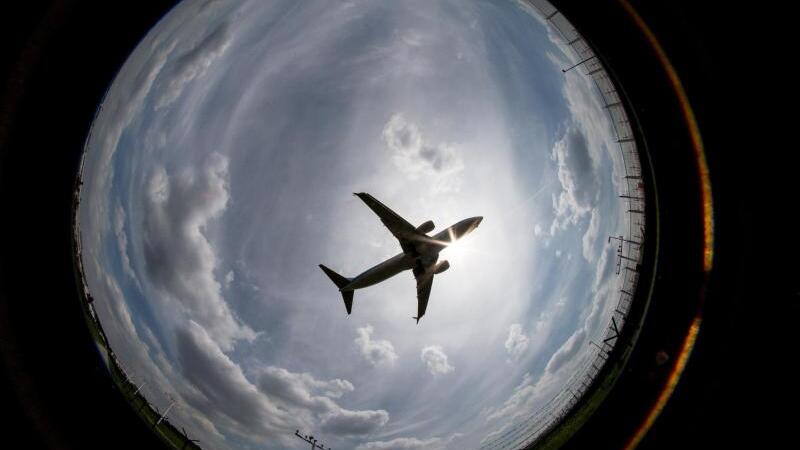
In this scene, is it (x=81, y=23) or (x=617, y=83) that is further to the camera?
(x=617, y=83)

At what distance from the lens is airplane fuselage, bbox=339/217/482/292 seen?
2402 cm

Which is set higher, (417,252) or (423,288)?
(417,252)

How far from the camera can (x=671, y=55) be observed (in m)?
7.37

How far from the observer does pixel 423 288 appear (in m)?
26.2

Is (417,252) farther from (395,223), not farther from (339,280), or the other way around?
(339,280)

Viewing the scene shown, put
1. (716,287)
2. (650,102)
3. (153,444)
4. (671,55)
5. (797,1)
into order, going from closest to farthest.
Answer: (797,1), (671,55), (716,287), (650,102), (153,444)

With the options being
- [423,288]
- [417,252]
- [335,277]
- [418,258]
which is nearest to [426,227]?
[417,252]

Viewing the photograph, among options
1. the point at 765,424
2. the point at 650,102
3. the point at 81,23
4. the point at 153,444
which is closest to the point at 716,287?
the point at 765,424

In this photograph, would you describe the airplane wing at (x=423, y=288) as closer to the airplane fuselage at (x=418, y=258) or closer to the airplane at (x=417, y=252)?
the airplane at (x=417, y=252)

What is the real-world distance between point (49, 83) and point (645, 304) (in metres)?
21.5

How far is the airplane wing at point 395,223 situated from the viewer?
20406 millimetres

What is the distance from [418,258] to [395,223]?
14.3 feet

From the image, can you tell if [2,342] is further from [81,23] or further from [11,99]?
[81,23]

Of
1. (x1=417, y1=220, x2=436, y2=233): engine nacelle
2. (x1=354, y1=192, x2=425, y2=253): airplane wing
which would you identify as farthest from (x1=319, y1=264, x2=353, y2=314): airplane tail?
(x1=417, y1=220, x2=436, y2=233): engine nacelle
